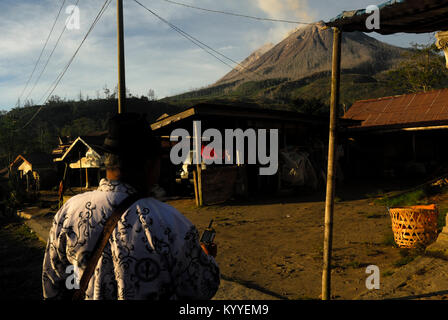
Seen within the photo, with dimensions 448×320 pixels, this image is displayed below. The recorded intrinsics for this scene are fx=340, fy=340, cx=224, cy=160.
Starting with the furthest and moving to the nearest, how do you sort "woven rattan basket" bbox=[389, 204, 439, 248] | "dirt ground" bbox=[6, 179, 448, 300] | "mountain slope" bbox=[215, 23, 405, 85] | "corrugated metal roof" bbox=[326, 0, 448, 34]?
1. "mountain slope" bbox=[215, 23, 405, 85]
2. "woven rattan basket" bbox=[389, 204, 439, 248]
3. "dirt ground" bbox=[6, 179, 448, 300]
4. "corrugated metal roof" bbox=[326, 0, 448, 34]

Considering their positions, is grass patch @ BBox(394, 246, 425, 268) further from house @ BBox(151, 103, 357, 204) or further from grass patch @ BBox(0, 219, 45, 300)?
house @ BBox(151, 103, 357, 204)

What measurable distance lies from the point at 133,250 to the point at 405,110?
2267cm

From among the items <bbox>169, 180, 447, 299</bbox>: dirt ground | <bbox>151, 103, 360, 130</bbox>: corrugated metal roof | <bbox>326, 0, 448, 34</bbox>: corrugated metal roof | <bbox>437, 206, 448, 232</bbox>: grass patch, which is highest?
<bbox>326, 0, 448, 34</bbox>: corrugated metal roof

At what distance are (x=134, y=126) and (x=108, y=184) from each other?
0.31m

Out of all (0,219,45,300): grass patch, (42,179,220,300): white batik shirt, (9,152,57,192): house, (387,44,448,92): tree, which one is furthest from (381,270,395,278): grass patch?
(387,44,448,92): tree

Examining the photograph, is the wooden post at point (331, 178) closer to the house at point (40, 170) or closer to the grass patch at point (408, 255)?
the grass patch at point (408, 255)

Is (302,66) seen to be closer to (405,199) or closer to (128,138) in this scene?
(405,199)

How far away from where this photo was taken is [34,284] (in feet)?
18.7

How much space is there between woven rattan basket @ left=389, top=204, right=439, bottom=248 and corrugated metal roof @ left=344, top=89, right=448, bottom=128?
1405 centimetres

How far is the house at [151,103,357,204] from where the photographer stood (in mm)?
12164

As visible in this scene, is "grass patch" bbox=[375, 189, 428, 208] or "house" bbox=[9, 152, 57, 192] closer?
"grass patch" bbox=[375, 189, 428, 208]

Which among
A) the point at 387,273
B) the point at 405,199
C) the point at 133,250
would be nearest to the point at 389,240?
the point at 387,273

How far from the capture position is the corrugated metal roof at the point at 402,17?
3.78 m
